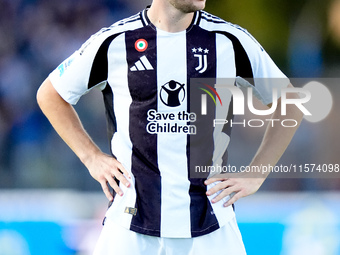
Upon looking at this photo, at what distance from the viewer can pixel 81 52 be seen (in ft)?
6.68

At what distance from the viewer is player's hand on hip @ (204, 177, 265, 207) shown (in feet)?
6.38

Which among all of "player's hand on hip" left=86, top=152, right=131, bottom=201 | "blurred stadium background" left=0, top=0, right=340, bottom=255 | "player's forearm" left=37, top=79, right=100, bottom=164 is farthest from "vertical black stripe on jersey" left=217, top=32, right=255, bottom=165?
"blurred stadium background" left=0, top=0, right=340, bottom=255

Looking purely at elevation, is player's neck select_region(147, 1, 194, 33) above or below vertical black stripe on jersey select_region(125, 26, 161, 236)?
above

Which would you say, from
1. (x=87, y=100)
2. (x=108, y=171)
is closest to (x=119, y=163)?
(x=108, y=171)

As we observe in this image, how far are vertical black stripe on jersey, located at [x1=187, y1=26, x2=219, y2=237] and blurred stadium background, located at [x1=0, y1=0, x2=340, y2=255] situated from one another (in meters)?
2.58

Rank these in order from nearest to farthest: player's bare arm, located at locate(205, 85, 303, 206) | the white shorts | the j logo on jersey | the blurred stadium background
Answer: the white shorts, the j logo on jersey, player's bare arm, located at locate(205, 85, 303, 206), the blurred stadium background

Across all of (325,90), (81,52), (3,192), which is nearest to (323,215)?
(325,90)

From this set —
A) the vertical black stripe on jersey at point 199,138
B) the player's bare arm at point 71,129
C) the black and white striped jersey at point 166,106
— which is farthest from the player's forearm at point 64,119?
the vertical black stripe on jersey at point 199,138

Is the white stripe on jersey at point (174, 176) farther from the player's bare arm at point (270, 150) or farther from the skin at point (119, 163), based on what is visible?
the player's bare arm at point (270, 150)

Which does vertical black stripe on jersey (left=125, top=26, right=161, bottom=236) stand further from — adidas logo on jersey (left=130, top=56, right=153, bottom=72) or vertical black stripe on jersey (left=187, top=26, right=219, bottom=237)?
vertical black stripe on jersey (left=187, top=26, right=219, bottom=237)

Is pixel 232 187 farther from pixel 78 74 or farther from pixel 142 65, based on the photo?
pixel 78 74

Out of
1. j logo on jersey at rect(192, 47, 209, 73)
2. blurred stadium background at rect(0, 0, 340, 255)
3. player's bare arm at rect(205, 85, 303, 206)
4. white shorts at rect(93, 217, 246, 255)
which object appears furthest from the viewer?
blurred stadium background at rect(0, 0, 340, 255)

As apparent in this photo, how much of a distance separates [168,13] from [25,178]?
133 inches

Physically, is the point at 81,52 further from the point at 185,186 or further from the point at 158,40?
the point at 185,186
